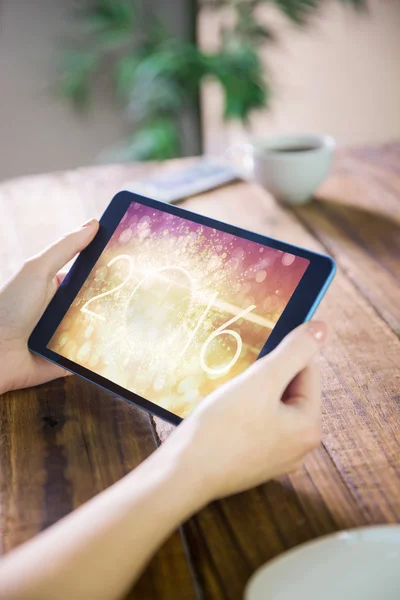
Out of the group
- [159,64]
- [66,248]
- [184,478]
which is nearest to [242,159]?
[66,248]

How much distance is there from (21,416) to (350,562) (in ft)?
1.15

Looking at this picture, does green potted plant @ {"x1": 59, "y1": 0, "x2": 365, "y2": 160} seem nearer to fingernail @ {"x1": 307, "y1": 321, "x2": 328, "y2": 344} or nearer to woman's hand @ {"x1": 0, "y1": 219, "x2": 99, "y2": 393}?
woman's hand @ {"x1": 0, "y1": 219, "x2": 99, "y2": 393}

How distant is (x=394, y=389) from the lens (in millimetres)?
623

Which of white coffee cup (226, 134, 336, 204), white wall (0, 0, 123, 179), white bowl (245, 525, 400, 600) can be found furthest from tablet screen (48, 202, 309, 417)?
white wall (0, 0, 123, 179)

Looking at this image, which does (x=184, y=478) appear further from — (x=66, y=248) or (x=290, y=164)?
(x=290, y=164)

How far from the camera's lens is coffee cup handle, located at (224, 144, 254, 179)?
3.63 ft

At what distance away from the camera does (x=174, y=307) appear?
59 centimetres

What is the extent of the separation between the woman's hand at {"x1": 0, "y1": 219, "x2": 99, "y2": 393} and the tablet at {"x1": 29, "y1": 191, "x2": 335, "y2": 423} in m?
0.02

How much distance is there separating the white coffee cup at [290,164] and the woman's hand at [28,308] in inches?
19.2

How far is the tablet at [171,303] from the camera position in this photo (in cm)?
53

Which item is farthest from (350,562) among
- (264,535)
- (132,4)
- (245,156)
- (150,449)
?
(132,4)

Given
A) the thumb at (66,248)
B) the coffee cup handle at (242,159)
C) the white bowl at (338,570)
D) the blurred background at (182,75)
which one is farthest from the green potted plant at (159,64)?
the white bowl at (338,570)

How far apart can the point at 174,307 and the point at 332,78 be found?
2.44 meters

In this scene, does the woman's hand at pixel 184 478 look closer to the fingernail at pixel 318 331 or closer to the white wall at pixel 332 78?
the fingernail at pixel 318 331
